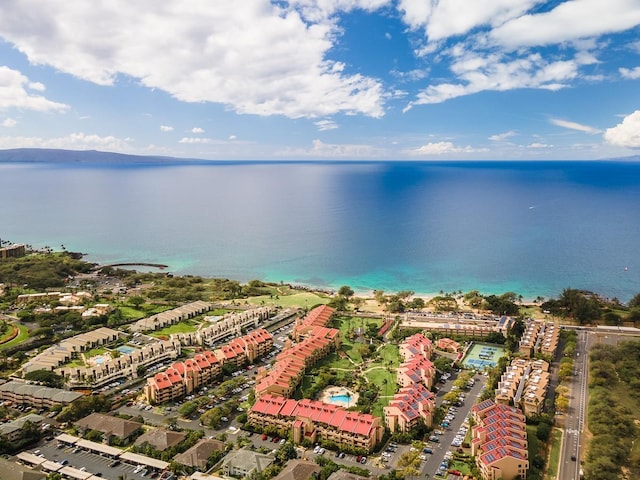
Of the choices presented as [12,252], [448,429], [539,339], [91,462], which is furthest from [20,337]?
[539,339]

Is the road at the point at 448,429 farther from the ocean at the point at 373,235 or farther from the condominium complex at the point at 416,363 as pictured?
the ocean at the point at 373,235

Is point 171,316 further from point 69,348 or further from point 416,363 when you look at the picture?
point 416,363

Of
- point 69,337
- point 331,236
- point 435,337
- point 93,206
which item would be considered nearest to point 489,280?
point 435,337

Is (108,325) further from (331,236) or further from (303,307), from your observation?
(331,236)

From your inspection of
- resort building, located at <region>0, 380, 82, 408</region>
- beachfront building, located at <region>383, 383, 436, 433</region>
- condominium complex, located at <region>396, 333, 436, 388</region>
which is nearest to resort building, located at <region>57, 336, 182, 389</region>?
resort building, located at <region>0, 380, 82, 408</region>

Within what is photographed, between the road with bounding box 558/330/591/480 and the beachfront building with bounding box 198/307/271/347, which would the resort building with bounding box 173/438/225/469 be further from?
the road with bounding box 558/330/591/480

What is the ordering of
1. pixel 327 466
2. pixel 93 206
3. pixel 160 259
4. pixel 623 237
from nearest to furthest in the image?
1. pixel 327 466
2. pixel 160 259
3. pixel 623 237
4. pixel 93 206

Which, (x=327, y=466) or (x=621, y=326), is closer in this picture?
(x=327, y=466)
